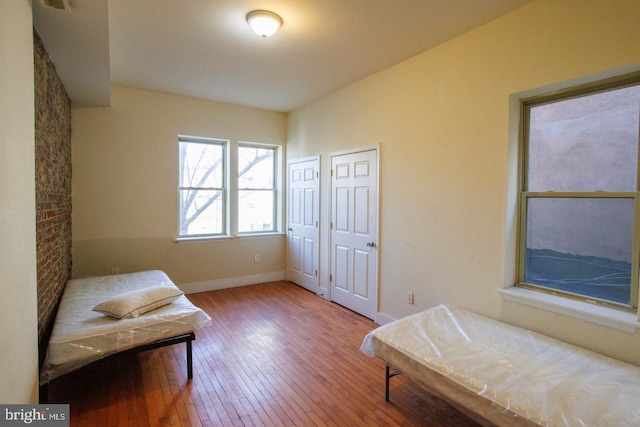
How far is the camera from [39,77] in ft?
7.64

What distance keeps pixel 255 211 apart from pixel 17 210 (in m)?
3.88

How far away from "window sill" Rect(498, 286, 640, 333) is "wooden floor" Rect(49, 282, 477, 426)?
0.93 metres

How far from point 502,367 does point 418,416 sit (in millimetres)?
667

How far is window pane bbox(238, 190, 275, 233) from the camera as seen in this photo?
16.9ft

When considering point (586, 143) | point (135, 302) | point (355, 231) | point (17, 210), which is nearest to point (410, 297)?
point (355, 231)

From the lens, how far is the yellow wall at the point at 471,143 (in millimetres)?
2021

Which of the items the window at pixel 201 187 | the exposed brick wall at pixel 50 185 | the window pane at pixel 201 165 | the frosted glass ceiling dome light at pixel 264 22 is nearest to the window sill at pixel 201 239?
the window at pixel 201 187

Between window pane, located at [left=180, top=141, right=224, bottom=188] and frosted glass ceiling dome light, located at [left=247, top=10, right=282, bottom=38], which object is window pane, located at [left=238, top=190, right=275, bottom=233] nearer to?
window pane, located at [left=180, top=141, right=224, bottom=188]

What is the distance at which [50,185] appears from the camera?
2.72 metres

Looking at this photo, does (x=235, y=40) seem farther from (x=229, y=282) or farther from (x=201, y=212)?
(x=229, y=282)

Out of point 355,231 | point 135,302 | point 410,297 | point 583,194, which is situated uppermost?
point 583,194

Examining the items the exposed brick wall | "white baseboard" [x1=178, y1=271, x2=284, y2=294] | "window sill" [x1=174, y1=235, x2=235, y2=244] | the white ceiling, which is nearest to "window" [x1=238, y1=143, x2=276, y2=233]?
"window sill" [x1=174, y1=235, x2=235, y2=244]

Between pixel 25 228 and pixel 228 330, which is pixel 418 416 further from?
pixel 25 228

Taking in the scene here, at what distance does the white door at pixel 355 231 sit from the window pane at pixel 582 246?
5.10 ft
